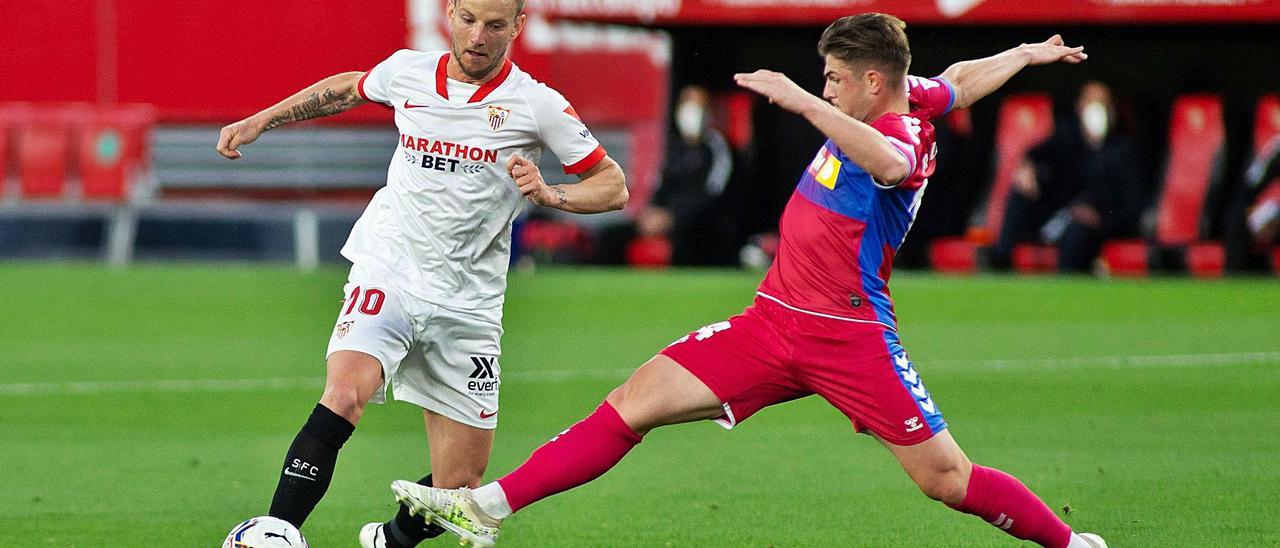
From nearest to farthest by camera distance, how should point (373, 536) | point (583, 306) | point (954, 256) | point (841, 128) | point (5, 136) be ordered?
point (841, 128), point (373, 536), point (583, 306), point (954, 256), point (5, 136)

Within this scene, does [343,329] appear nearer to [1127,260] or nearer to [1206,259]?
[1127,260]

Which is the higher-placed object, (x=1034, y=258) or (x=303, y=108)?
(x=303, y=108)

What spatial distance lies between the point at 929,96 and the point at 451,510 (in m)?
2.21

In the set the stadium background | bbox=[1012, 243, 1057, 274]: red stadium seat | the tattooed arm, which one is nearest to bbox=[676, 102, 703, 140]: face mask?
the stadium background

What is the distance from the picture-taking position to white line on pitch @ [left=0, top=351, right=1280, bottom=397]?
476 inches

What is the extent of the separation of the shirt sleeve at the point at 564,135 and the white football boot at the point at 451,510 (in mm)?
1292

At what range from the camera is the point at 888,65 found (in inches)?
239

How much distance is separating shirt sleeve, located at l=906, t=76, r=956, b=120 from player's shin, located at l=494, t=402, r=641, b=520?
4.97ft

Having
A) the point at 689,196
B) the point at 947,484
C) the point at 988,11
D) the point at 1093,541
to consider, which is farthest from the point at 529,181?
the point at 689,196

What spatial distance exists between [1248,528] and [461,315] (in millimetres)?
3312

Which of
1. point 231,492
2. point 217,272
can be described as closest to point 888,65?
point 231,492

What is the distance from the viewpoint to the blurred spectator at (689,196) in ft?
75.1

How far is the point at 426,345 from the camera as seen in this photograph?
657 centimetres

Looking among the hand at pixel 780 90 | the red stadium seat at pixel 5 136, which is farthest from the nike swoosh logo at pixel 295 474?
the red stadium seat at pixel 5 136
